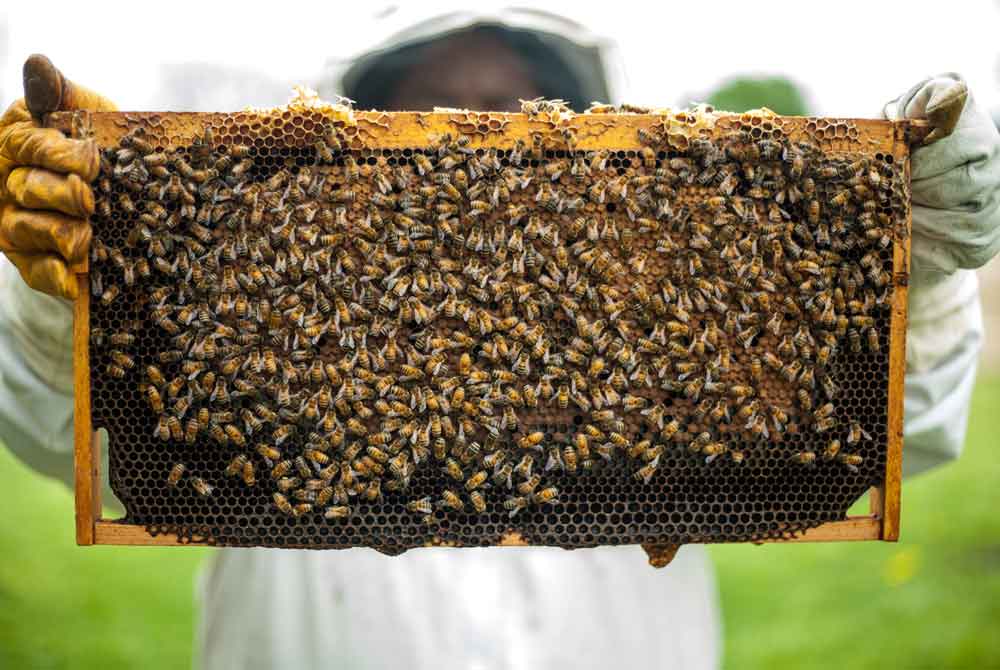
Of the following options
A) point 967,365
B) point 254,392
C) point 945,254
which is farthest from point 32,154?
point 967,365

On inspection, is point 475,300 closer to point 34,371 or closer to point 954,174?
point 954,174

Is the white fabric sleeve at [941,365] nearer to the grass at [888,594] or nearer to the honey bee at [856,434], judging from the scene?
the honey bee at [856,434]

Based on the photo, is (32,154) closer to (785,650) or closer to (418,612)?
(418,612)

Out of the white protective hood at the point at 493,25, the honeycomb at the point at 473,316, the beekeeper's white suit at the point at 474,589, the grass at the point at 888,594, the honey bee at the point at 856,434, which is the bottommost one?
the grass at the point at 888,594

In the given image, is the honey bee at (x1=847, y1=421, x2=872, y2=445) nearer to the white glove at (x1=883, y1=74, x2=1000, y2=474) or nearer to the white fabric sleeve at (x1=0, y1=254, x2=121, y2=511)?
the white glove at (x1=883, y1=74, x2=1000, y2=474)

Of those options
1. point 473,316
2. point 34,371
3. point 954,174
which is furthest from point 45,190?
point 954,174

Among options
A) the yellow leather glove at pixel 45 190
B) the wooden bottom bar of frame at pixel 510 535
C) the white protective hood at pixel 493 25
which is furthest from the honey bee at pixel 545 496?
the white protective hood at pixel 493 25

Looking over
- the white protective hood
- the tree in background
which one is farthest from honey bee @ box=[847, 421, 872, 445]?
the tree in background
